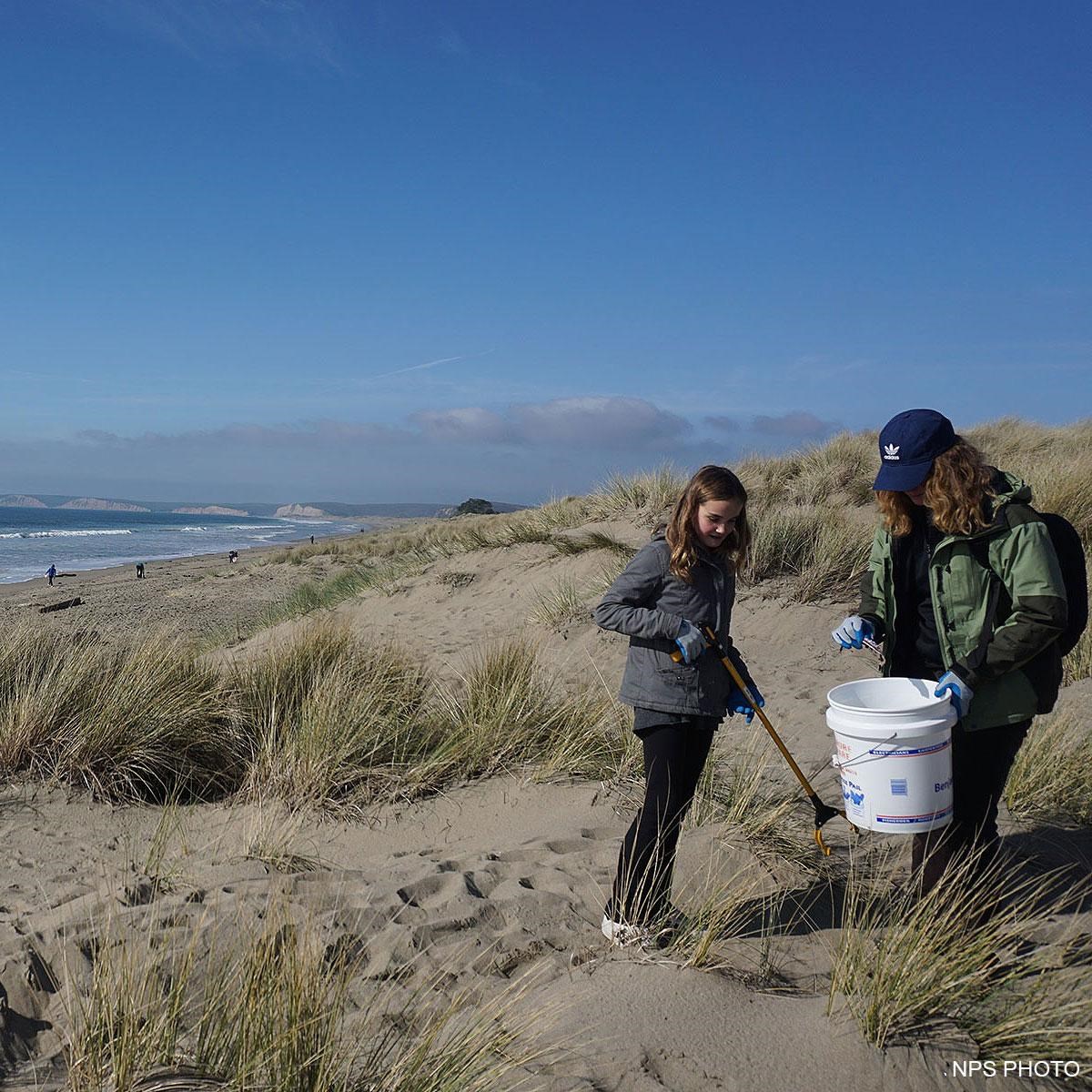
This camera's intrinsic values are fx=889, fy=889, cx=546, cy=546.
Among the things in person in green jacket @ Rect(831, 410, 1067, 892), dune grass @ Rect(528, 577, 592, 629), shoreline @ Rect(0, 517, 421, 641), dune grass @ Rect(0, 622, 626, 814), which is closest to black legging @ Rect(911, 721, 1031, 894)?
person in green jacket @ Rect(831, 410, 1067, 892)

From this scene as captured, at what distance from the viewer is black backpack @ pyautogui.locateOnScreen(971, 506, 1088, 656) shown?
9.37 feet

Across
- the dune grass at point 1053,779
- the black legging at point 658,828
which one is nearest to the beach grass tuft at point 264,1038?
the black legging at point 658,828

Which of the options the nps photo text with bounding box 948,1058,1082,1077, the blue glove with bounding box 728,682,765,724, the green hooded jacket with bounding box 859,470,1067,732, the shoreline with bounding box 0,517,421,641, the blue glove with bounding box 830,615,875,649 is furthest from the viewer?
the shoreline with bounding box 0,517,421,641

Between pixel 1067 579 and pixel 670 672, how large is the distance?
1.33m

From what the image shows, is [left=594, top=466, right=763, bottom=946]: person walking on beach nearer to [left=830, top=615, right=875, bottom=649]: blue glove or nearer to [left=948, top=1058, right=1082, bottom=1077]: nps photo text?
[left=830, top=615, right=875, bottom=649]: blue glove

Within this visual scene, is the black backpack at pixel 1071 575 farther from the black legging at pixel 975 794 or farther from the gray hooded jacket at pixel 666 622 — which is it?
the gray hooded jacket at pixel 666 622

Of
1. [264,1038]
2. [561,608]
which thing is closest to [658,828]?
[264,1038]

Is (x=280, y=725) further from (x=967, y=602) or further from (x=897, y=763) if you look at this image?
(x=967, y=602)

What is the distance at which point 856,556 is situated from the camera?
911 centimetres

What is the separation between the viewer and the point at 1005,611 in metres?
2.92

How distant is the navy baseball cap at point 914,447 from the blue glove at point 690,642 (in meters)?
0.81

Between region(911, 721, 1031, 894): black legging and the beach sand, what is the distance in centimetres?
56

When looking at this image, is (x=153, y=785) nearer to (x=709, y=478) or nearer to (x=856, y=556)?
(x=709, y=478)

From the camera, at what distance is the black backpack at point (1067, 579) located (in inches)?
112
